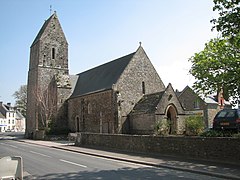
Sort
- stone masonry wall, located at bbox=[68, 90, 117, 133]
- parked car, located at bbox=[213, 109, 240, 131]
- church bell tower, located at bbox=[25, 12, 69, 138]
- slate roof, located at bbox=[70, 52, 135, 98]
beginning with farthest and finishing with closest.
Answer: church bell tower, located at bbox=[25, 12, 69, 138] → slate roof, located at bbox=[70, 52, 135, 98] → stone masonry wall, located at bbox=[68, 90, 117, 133] → parked car, located at bbox=[213, 109, 240, 131]

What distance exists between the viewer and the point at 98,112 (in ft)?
112

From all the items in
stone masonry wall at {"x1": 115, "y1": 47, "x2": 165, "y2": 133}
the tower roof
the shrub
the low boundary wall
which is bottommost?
the low boundary wall

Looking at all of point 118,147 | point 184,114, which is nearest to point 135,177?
point 118,147

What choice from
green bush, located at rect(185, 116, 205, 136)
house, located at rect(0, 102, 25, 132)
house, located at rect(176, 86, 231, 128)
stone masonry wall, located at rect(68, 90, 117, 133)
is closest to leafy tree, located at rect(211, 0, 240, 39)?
green bush, located at rect(185, 116, 205, 136)

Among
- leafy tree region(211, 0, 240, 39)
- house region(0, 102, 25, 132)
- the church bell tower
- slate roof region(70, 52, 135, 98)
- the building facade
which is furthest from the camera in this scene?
house region(0, 102, 25, 132)

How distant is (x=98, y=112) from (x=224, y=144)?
23044 mm

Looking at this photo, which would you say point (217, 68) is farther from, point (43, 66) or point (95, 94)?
point (43, 66)

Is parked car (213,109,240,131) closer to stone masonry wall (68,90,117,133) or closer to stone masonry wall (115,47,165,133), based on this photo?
stone masonry wall (115,47,165,133)

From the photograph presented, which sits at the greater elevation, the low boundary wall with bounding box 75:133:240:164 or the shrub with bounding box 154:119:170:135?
the shrub with bounding box 154:119:170:135

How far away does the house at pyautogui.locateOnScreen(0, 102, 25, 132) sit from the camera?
9988 cm

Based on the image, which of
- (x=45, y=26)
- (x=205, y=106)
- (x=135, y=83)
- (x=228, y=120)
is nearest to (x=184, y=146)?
(x=228, y=120)

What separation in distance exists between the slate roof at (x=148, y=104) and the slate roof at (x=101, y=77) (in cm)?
394

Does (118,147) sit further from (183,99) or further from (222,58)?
(183,99)

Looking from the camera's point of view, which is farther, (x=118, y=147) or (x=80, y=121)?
(x=80, y=121)
